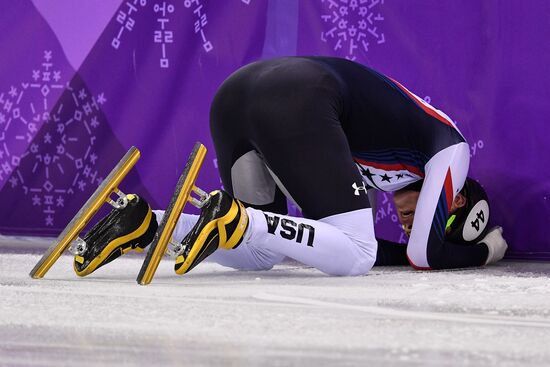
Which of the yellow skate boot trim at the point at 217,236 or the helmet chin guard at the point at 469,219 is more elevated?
the yellow skate boot trim at the point at 217,236

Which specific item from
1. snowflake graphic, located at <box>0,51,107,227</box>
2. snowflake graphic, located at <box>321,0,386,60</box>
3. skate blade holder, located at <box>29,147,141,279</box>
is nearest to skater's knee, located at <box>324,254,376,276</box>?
skate blade holder, located at <box>29,147,141,279</box>

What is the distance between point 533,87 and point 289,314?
80.9 inches

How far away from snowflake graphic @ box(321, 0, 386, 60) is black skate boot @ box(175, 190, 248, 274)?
1.62 metres

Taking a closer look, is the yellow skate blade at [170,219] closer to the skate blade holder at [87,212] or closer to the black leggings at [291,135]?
the skate blade holder at [87,212]

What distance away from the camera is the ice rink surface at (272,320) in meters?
1.73

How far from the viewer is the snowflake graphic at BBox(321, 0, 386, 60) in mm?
4172

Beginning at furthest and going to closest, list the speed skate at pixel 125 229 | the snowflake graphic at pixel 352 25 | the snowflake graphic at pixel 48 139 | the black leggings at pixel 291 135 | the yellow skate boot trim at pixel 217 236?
1. the snowflake graphic at pixel 48 139
2. the snowflake graphic at pixel 352 25
3. the black leggings at pixel 291 135
4. the speed skate at pixel 125 229
5. the yellow skate boot trim at pixel 217 236

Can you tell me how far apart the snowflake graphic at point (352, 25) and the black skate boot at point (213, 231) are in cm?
162

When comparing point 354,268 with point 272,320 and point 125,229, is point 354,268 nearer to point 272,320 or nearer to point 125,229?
point 125,229

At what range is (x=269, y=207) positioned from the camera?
3.26 m

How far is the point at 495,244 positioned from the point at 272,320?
5.61 ft

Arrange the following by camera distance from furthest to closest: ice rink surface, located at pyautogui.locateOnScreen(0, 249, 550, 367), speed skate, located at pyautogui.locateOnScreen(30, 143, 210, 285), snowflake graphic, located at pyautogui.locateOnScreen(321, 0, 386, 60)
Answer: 1. snowflake graphic, located at pyautogui.locateOnScreen(321, 0, 386, 60)
2. speed skate, located at pyautogui.locateOnScreen(30, 143, 210, 285)
3. ice rink surface, located at pyautogui.locateOnScreen(0, 249, 550, 367)

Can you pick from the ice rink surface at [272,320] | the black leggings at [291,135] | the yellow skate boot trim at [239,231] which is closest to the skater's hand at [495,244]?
the ice rink surface at [272,320]

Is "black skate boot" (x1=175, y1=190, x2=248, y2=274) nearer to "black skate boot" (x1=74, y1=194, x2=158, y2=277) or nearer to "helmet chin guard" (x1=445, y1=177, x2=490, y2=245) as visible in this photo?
"black skate boot" (x1=74, y1=194, x2=158, y2=277)
